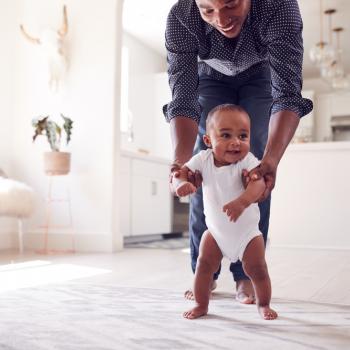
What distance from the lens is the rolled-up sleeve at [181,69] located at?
144 centimetres

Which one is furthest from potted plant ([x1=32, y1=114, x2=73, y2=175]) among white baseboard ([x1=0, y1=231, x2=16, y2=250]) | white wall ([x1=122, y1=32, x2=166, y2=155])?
white wall ([x1=122, y1=32, x2=166, y2=155])

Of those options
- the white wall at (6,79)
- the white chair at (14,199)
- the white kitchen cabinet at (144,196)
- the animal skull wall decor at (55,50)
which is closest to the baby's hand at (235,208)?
the white chair at (14,199)

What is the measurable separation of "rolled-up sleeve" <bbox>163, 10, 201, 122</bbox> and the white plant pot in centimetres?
215

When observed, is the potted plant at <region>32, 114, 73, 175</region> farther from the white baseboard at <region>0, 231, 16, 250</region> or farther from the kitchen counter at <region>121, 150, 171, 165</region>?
the kitchen counter at <region>121, 150, 171, 165</region>

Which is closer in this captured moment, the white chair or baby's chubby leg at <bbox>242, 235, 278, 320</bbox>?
baby's chubby leg at <bbox>242, 235, 278, 320</bbox>

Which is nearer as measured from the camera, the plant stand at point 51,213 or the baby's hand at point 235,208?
the baby's hand at point 235,208

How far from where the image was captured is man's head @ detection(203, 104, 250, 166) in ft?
4.21

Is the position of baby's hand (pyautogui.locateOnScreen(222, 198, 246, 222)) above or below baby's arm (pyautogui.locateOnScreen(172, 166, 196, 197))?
below

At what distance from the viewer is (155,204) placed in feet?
16.6

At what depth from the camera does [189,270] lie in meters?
2.50

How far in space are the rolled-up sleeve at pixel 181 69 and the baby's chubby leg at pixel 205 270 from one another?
1.19ft

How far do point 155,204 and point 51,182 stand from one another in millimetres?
1444

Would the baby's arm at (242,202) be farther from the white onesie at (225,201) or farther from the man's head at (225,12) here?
the man's head at (225,12)

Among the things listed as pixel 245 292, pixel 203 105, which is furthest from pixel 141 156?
pixel 245 292
